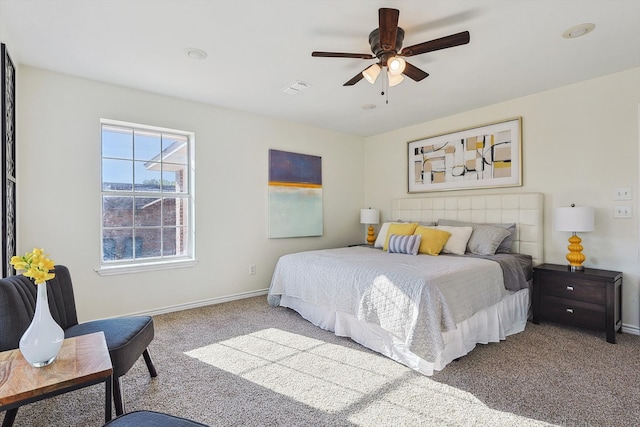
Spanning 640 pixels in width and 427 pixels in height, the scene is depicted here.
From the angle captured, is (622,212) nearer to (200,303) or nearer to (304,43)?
(304,43)

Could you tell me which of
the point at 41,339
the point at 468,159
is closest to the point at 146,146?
the point at 41,339

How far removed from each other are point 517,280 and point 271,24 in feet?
10.1

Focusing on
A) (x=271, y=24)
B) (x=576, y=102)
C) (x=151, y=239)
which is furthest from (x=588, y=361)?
(x=151, y=239)

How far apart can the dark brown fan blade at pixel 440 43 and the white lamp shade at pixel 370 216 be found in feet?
9.79

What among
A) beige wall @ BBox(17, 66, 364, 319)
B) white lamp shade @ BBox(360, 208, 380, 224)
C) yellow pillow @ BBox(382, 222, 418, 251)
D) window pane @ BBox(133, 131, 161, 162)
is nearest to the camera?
beige wall @ BBox(17, 66, 364, 319)

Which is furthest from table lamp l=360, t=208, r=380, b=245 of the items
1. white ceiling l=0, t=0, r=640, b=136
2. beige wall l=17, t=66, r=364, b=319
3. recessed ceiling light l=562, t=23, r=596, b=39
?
recessed ceiling light l=562, t=23, r=596, b=39

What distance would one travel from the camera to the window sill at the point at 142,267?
10.7ft

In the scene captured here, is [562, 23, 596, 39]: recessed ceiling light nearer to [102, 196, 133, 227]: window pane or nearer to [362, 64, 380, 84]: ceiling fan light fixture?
[362, 64, 380, 84]: ceiling fan light fixture

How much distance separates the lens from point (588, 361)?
94.9 inches

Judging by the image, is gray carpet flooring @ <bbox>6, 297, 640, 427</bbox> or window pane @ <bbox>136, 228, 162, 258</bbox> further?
window pane @ <bbox>136, 228, 162, 258</bbox>

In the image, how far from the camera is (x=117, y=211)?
3.42 metres

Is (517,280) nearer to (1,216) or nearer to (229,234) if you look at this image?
(229,234)

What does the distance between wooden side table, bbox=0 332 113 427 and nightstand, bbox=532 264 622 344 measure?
11.7 feet

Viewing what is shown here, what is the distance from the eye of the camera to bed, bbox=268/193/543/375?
2.30 metres
